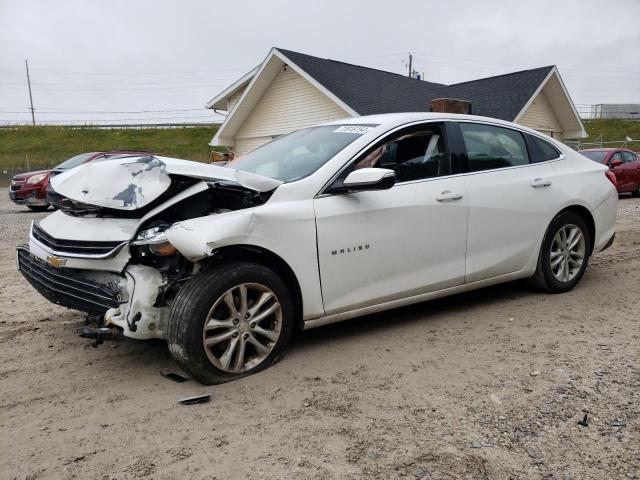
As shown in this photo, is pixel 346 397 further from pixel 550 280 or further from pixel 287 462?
pixel 550 280

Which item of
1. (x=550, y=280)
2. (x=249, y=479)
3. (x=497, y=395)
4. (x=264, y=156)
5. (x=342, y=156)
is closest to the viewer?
(x=249, y=479)

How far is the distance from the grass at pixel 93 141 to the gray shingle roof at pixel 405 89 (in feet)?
84.3

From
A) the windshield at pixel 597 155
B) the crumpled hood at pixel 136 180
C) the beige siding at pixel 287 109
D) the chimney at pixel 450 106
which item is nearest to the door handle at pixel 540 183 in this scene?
the crumpled hood at pixel 136 180

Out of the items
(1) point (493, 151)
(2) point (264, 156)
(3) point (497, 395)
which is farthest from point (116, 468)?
(1) point (493, 151)

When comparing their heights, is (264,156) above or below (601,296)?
above

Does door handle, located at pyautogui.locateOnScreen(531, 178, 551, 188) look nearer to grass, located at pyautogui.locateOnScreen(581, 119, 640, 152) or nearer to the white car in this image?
the white car

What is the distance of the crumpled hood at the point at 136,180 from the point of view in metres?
3.32

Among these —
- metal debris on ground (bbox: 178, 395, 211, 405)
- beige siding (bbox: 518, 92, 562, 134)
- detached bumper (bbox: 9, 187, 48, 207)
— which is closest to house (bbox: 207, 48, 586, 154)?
beige siding (bbox: 518, 92, 562, 134)

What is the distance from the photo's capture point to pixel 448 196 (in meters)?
4.16

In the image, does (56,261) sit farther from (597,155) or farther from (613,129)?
(613,129)

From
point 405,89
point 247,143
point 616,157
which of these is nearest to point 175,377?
point 616,157

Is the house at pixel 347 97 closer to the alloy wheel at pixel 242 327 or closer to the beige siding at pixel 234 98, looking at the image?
the beige siding at pixel 234 98

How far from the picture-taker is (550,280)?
16.3 feet

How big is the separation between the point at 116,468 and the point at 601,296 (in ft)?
14.1
